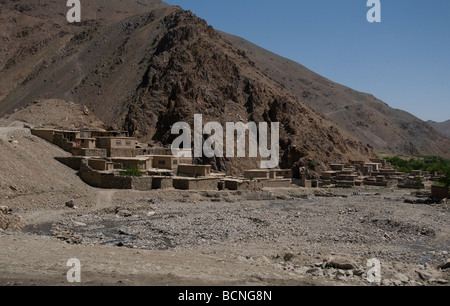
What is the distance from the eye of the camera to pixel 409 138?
5305 inches

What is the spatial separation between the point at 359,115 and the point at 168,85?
7747 cm

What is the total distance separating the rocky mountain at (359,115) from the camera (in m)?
124

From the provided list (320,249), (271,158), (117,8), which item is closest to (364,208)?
(320,249)

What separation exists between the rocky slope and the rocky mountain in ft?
124

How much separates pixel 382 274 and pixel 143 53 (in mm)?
78401

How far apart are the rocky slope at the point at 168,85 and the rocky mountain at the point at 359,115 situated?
124 feet

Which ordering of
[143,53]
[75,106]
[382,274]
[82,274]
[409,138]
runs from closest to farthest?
1. [82,274]
2. [382,274]
3. [75,106]
4. [143,53]
5. [409,138]

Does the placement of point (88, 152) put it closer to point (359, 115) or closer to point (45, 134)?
point (45, 134)

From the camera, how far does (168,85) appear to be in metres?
68.6

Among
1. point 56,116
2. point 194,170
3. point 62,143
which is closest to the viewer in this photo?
point 62,143

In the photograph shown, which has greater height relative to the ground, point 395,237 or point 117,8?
point 117,8

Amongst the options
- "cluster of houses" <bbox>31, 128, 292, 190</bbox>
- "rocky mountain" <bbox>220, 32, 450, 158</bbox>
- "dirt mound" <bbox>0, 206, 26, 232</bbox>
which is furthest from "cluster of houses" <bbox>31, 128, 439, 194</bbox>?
"rocky mountain" <bbox>220, 32, 450, 158</bbox>

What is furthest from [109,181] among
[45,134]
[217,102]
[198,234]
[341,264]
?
[217,102]
